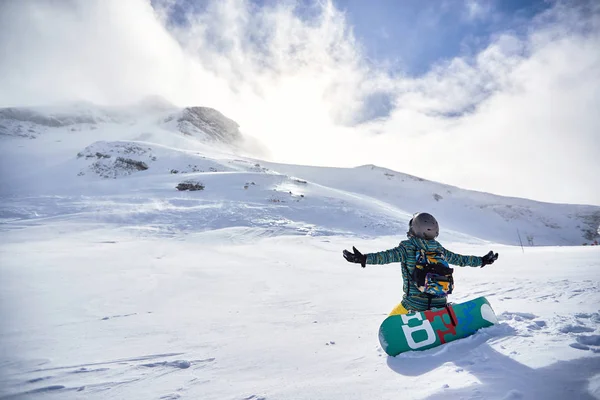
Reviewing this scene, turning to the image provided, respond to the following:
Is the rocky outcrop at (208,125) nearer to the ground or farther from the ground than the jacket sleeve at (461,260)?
farther from the ground

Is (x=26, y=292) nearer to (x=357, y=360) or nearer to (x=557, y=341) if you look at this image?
(x=357, y=360)

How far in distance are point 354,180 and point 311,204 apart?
24.5m

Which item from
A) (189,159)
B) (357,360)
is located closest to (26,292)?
(357,360)

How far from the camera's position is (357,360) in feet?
11.1

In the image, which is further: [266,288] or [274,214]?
[274,214]

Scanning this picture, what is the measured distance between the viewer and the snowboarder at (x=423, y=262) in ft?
11.8

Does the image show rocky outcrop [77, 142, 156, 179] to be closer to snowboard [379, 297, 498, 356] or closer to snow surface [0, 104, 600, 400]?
snow surface [0, 104, 600, 400]

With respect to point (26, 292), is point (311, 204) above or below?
above

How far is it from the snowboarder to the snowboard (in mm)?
200

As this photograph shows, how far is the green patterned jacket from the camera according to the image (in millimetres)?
3729

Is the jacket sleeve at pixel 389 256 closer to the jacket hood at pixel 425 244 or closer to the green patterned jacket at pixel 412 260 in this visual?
the green patterned jacket at pixel 412 260

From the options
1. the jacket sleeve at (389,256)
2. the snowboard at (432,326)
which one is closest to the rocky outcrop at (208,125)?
the jacket sleeve at (389,256)

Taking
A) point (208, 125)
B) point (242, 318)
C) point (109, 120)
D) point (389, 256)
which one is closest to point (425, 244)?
point (389, 256)

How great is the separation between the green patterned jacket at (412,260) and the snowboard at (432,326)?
0.61 feet
